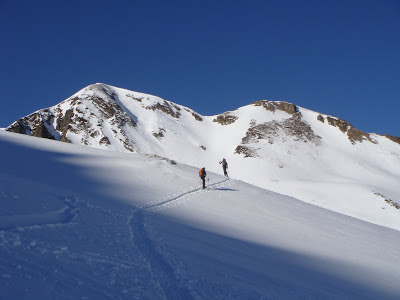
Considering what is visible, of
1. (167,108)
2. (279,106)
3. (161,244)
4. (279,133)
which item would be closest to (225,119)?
(279,133)

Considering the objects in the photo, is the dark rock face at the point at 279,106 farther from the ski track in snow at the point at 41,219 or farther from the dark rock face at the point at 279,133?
the ski track in snow at the point at 41,219

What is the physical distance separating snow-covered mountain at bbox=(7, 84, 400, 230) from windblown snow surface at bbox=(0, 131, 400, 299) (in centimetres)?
3203

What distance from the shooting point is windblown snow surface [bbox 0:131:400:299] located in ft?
18.1

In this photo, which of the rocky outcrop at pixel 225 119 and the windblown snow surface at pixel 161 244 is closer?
the windblown snow surface at pixel 161 244

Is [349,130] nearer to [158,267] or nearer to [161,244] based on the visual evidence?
[161,244]

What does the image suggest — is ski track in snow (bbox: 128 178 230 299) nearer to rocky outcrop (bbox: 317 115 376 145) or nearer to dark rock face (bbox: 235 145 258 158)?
dark rock face (bbox: 235 145 258 158)

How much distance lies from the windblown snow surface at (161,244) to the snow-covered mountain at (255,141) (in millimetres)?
32028

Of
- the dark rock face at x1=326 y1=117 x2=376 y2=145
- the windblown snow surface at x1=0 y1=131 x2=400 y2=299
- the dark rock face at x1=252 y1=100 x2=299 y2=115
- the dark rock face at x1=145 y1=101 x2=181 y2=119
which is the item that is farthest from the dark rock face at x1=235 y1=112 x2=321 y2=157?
the windblown snow surface at x1=0 y1=131 x2=400 y2=299

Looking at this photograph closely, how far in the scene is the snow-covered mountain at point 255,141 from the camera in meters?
52.4

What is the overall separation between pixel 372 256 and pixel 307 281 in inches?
241

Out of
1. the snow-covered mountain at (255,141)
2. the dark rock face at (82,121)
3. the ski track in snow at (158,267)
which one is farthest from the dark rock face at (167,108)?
the ski track in snow at (158,267)

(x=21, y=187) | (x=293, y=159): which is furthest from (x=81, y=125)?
(x=21, y=187)

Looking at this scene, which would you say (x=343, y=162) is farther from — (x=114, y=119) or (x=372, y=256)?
(x=372, y=256)

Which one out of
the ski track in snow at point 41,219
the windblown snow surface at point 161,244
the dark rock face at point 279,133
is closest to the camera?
the windblown snow surface at point 161,244
